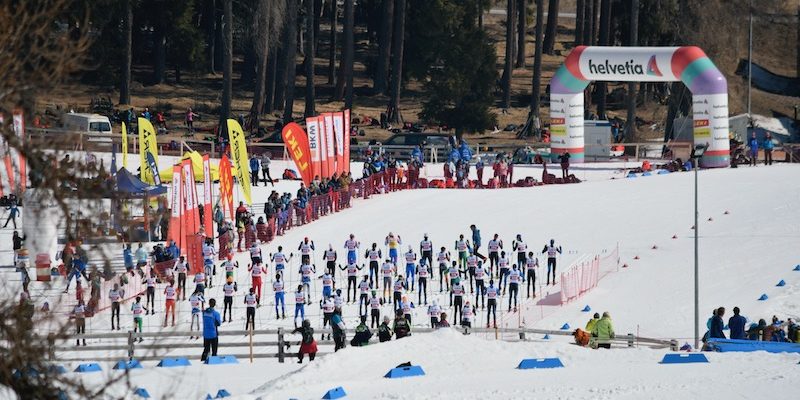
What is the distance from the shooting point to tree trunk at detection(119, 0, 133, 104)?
208ft

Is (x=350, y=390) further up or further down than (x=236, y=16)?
further down

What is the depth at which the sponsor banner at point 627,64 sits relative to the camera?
48562 millimetres

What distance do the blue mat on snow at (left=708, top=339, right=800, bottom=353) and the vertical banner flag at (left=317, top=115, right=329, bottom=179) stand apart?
21.0 meters

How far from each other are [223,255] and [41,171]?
2542 cm

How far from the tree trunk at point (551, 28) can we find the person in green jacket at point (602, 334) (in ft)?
162

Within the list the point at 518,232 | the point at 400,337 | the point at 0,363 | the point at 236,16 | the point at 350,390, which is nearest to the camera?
the point at 0,363

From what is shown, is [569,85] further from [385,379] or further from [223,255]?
[385,379]

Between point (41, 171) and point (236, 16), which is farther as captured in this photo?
point (236, 16)

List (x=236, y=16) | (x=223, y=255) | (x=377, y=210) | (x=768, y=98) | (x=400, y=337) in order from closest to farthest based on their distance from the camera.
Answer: (x=400, y=337) → (x=223, y=255) → (x=377, y=210) → (x=768, y=98) → (x=236, y=16)

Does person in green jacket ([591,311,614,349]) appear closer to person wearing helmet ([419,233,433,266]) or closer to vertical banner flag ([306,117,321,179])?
person wearing helmet ([419,233,433,266])

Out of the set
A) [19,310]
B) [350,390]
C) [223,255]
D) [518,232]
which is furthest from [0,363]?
[518,232]

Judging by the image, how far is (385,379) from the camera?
864 inches

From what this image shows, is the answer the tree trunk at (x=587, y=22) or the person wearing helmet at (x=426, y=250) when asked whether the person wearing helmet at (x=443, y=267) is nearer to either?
the person wearing helmet at (x=426, y=250)

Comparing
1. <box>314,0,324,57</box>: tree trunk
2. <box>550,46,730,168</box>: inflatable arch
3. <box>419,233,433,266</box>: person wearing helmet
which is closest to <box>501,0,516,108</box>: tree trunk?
<box>314,0,324,57</box>: tree trunk
